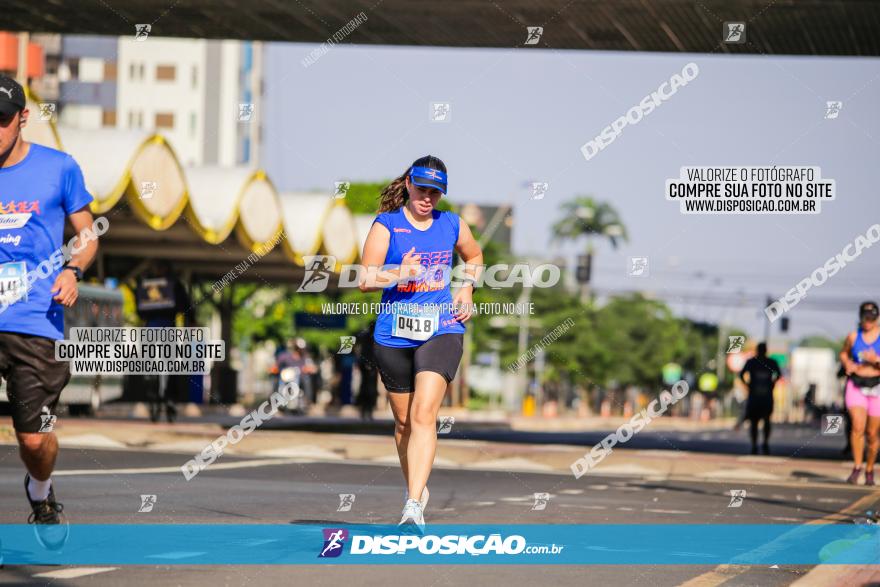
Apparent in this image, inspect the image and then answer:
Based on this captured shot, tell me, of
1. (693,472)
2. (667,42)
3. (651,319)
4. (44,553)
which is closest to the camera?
(44,553)

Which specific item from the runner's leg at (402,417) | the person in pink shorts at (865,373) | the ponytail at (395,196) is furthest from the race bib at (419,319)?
the person in pink shorts at (865,373)

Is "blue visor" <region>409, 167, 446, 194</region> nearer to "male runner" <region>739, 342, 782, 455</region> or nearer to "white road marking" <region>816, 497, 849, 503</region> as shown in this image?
"white road marking" <region>816, 497, 849, 503</region>

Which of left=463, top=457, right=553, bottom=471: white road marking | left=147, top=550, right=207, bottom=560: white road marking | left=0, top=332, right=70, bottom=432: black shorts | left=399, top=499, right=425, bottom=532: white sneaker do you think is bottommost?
left=463, top=457, right=553, bottom=471: white road marking

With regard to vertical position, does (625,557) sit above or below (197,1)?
below

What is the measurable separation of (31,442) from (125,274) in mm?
33981

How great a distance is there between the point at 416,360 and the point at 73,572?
2.35 metres

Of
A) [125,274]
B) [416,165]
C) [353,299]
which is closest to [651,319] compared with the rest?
[353,299]

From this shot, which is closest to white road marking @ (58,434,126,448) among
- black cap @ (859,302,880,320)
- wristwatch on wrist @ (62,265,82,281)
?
black cap @ (859,302,880,320)

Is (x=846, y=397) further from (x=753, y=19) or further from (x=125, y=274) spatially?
(x=125, y=274)

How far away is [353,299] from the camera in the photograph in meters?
63.8

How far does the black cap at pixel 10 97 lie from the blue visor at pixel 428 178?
2301 millimetres

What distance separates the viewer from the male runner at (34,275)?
6160 millimetres

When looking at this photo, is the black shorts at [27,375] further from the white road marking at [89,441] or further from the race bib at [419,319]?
the white road marking at [89,441]

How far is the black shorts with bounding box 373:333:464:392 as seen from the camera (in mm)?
8016
